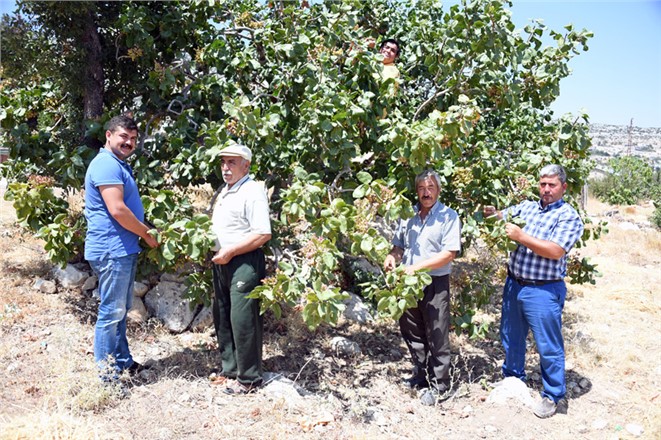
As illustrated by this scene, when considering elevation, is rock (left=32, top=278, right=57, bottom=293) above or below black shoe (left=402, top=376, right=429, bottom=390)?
above

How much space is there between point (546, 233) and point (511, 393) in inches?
50.2

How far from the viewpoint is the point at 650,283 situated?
8.05 metres

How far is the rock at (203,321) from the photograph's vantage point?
4.99 meters

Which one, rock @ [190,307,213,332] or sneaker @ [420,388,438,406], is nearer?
sneaker @ [420,388,438,406]

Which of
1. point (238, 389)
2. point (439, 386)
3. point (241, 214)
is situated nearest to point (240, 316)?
point (238, 389)

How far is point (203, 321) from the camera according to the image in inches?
197

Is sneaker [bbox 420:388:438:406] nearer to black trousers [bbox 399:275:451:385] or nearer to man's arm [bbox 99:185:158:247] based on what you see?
black trousers [bbox 399:275:451:385]

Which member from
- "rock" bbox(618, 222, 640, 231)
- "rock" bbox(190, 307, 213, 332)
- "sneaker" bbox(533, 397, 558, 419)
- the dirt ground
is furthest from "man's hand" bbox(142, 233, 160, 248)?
"rock" bbox(618, 222, 640, 231)

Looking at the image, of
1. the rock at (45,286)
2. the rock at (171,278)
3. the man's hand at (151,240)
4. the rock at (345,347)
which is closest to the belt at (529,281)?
the rock at (345,347)

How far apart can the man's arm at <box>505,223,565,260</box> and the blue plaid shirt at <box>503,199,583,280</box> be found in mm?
57

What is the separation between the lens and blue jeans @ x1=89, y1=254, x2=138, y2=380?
11.7 ft

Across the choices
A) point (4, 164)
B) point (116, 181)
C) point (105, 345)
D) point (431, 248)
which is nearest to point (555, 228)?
point (431, 248)

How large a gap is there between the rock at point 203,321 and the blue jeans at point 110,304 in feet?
4.25

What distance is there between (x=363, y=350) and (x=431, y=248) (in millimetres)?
1666
